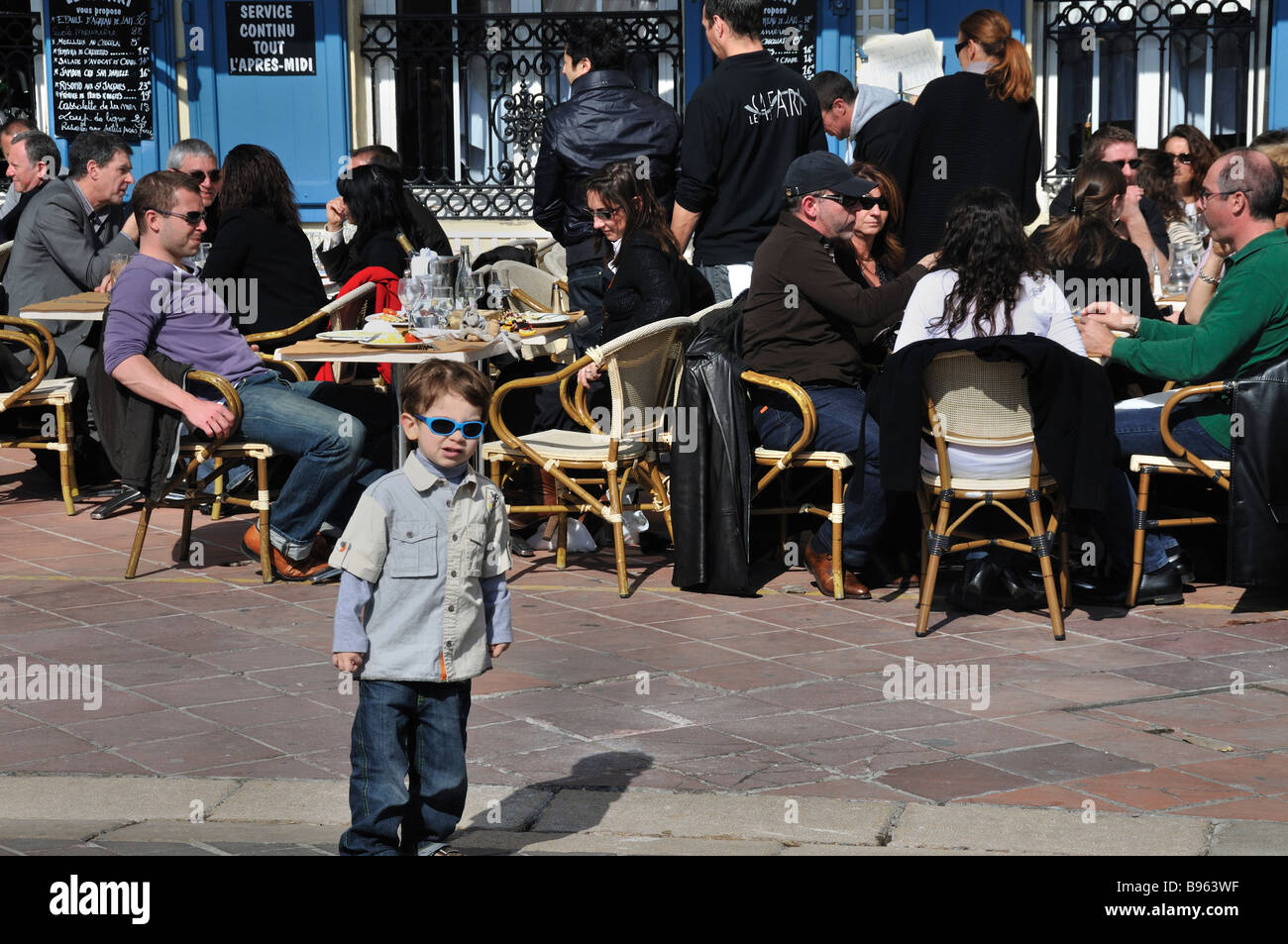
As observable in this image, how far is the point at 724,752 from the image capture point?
480 centimetres

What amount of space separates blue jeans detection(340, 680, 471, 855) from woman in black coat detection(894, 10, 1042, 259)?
14.0ft

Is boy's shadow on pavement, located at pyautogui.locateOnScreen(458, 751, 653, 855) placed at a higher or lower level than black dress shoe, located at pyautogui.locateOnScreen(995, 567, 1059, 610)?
lower

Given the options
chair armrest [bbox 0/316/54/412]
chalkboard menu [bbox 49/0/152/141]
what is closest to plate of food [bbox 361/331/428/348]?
chair armrest [bbox 0/316/54/412]

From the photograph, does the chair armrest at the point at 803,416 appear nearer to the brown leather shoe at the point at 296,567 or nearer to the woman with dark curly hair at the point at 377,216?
the brown leather shoe at the point at 296,567

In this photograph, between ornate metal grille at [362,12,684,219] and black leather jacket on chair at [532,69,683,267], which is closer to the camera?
black leather jacket on chair at [532,69,683,267]

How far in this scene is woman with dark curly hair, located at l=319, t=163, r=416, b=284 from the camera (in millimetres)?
8125

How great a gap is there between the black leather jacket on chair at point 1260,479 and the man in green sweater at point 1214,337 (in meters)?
0.12

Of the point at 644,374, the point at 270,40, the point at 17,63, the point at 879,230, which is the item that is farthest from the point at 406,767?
the point at 17,63

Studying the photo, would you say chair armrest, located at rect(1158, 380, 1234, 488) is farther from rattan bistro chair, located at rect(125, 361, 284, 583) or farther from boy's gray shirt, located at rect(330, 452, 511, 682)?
rattan bistro chair, located at rect(125, 361, 284, 583)

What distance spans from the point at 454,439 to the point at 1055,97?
8.71 metres

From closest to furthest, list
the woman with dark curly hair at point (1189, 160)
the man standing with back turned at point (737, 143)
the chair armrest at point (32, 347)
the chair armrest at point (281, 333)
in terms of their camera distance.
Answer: the man standing with back turned at point (737, 143)
the chair armrest at point (281, 333)
the chair armrest at point (32, 347)
the woman with dark curly hair at point (1189, 160)

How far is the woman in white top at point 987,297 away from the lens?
20.2 feet

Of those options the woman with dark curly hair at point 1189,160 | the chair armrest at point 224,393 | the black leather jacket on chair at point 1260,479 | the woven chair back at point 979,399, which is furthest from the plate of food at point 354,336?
the woman with dark curly hair at point 1189,160

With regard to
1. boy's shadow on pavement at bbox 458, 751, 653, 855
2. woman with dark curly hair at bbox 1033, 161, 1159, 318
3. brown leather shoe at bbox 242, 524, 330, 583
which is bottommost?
boy's shadow on pavement at bbox 458, 751, 653, 855
